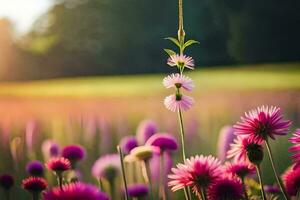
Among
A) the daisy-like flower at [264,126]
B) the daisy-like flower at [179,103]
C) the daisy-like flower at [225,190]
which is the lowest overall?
the daisy-like flower at [225,190]

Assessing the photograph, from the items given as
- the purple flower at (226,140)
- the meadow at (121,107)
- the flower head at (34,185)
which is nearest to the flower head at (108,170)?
the flower head at (34,185)

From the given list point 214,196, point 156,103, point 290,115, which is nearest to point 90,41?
point 156,103

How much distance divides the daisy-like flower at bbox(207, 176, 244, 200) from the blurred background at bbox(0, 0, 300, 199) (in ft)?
2.23

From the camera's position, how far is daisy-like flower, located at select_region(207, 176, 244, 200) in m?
0.72

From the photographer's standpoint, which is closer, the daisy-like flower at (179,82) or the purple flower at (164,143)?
the daisy-like flower at (179,82)

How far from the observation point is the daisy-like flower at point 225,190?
A: 2.38 feet

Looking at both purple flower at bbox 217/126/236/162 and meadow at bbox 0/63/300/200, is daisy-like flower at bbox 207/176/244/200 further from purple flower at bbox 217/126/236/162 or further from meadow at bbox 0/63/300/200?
meadow at bbox 0/63/300/200

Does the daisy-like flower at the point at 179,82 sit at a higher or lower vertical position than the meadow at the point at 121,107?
lower

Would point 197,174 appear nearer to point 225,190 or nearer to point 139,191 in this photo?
point 225,190

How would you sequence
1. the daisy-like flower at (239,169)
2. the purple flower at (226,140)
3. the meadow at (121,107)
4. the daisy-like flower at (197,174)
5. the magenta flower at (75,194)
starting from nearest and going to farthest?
the magenta flower at (75,194), the daisy-like flower at (197,174), the daisy-like flower at (239,169), the purple flower at (226,140), the meadow at (121,107)

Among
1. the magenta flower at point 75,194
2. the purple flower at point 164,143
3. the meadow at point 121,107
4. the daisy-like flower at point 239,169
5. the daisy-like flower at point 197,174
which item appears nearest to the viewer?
the magenta flower at point 75,194

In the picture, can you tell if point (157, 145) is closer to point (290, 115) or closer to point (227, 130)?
point (227, 130)

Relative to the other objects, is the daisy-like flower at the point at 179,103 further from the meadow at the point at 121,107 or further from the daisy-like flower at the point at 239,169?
the meadow at the point at 121,107

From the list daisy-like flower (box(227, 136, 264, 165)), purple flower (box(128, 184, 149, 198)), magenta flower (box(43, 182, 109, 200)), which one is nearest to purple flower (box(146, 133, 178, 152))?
purple flower (box(128, 184, 149, 198))
